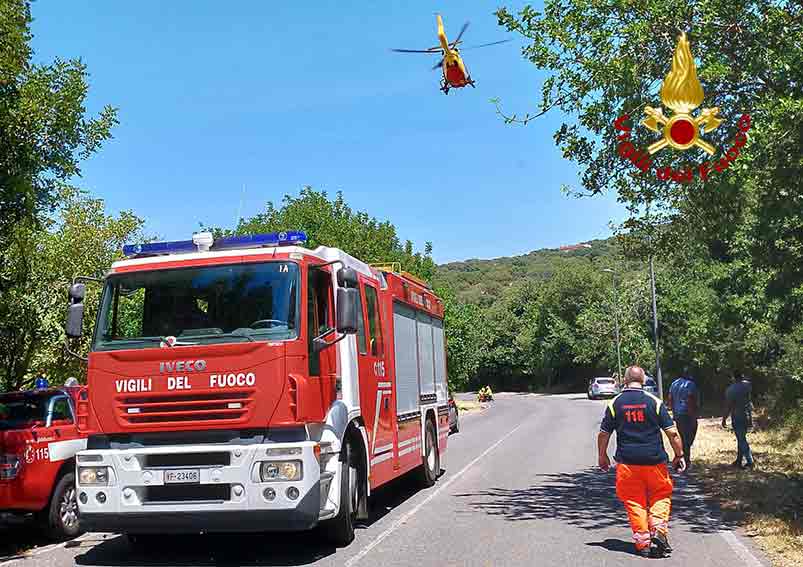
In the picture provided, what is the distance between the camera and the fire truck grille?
7.85 m

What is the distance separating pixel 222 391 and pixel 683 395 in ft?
30.9

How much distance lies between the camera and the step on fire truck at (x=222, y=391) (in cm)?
780

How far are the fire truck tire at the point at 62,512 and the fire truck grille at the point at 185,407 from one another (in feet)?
6.93

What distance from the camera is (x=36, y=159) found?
12602 mm

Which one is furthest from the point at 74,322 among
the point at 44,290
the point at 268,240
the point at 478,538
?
the point at 44,290

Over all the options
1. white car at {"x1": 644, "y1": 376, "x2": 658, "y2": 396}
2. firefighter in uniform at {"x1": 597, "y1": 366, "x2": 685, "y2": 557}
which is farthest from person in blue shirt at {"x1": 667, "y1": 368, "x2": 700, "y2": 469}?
firefighter in uniform at {"x1": 597, "y1": 366, "x2": 685, "y2": 557}

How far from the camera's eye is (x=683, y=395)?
14.6m

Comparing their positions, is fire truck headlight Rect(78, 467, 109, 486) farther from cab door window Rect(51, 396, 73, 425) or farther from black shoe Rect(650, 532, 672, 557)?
black shoe Rect(650, 532, 672, 557)

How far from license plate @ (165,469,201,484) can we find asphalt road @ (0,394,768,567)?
940mm

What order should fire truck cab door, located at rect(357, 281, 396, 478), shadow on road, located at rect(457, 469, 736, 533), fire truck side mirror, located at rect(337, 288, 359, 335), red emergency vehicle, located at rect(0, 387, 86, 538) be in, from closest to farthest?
fire truck side mirror, located at rect(337, 288, 359, 335) < red emergency vehicle, located at rect(0, 387, 86, 538) < fire truck cab door, located at rect(357, 281, 396, 478) < shadow on road, located at rect(457, 469, 736, 533)

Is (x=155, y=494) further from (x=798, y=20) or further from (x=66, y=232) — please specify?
(x=66, y=232)

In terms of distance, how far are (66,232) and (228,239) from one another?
58.5 feet

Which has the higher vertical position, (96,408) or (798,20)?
(798,20)

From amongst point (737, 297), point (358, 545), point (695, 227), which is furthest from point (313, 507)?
point (737, 297)
